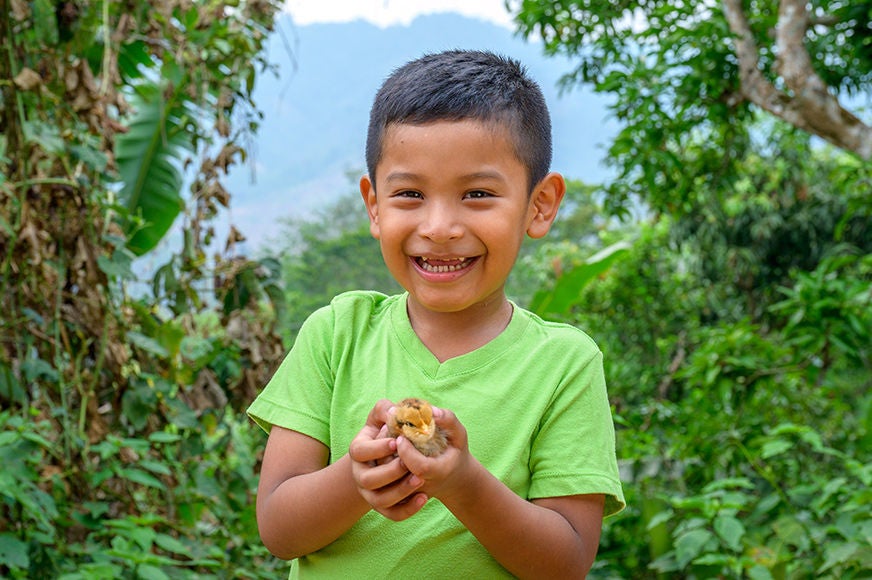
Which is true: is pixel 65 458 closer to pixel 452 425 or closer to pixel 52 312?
pixel 52 312

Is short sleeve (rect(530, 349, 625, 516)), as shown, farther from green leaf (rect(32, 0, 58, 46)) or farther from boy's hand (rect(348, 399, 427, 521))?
green leaf (rect(32, 0, 58, 46))

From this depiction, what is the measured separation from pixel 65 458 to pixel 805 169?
6279 mm

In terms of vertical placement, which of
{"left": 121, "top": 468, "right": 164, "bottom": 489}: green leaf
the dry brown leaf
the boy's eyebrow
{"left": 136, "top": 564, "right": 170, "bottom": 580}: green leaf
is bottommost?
{"left": 136, "top": 564, "right": 170, "bottom": 580}: green leaf

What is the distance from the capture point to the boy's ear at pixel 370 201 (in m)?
1.12

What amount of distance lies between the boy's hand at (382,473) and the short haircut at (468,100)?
12.7 inches

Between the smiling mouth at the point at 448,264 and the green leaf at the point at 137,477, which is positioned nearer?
the smiling mouth at the point at 448,264

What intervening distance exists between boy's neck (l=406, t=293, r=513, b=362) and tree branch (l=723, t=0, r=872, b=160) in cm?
297

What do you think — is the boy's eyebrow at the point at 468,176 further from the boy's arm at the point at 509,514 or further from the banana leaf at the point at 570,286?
the banana leaf at the point at 570,286

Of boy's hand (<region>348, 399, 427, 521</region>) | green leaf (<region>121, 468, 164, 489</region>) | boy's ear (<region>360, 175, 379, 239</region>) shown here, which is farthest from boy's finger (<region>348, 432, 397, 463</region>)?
green leaf (<region>121, 468, 164, 489</region>)

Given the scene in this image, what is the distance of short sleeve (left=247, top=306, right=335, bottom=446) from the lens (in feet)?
3.53

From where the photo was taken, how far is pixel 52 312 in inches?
90.4

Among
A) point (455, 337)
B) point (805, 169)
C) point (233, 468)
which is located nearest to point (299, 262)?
point (805, 169)

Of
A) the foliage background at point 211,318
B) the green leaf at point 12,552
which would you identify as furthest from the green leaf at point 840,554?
the green leaf at point 12,552

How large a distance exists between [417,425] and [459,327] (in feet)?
0.97
